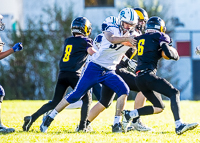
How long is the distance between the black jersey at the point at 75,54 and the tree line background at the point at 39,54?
29.0 ft

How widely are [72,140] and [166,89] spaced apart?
1.45m

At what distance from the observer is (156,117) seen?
31.6ft

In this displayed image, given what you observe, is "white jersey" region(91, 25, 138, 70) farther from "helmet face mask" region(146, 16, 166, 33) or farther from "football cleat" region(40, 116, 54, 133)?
"football cleat" region(40, 116, 54, 133)

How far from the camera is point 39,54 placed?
53.4 feet

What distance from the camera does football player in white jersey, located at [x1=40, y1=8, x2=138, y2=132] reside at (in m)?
6.86

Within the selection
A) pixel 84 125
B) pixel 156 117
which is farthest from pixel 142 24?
pixel 156 117

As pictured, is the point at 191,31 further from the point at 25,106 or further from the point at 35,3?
the point at 25,106

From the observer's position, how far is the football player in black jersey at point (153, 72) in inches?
257

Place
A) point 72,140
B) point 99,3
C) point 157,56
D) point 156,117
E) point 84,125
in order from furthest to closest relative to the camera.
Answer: point 99,3 → point 156,117 → point 84,125 → point 157,56 → point 72,140

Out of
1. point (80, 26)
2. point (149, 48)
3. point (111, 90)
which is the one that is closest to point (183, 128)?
point (149, 48)

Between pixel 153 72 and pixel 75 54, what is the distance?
121cm

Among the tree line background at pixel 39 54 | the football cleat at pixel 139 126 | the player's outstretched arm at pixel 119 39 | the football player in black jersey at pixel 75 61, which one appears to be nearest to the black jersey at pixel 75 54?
the football player in black jersey at pixel 75 61

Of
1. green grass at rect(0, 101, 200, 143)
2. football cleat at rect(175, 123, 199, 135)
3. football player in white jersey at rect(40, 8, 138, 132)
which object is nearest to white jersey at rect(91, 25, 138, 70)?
football player in white jersey at rect(40, 8, 138, 132)

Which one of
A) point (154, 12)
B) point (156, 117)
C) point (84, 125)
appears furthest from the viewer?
point (154, 12)
